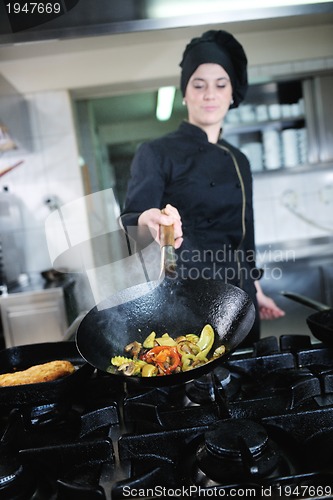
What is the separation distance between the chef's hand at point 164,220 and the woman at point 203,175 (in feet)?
0.41

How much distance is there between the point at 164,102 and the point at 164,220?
1.28m

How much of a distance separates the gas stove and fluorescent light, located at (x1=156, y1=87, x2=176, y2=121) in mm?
1479

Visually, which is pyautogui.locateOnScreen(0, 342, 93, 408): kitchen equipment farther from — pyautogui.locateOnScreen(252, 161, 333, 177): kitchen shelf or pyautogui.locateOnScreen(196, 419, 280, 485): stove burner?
pyautogui.locateOnScreen(252, 161, 333, 177): kitchen shelf

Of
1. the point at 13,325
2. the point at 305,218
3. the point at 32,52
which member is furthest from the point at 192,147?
the point at 305,218

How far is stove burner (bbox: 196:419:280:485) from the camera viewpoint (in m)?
0.51

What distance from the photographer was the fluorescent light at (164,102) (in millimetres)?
1960

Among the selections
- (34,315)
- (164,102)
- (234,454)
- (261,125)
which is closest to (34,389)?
(234,454)

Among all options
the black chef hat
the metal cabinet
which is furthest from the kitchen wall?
the black chef hat

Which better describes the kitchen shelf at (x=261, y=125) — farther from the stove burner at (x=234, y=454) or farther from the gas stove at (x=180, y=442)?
the stove burner at (x=234, y=454)

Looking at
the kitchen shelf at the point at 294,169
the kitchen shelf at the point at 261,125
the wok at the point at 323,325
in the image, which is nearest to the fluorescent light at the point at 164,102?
the kitchen shelf at the point at 261,125

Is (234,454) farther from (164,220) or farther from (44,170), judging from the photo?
(44,170)

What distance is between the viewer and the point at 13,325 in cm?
200

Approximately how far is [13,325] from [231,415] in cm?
160

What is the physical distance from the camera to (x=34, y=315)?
1.98 meters
